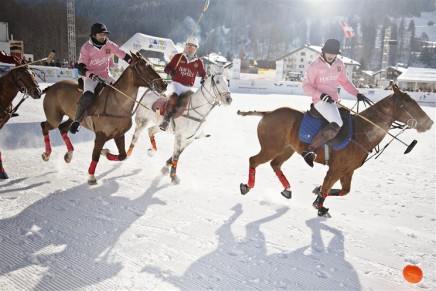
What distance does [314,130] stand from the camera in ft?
17.1

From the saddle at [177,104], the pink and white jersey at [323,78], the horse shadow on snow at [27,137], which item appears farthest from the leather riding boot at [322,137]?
the horse shadow on snow at [27,137]

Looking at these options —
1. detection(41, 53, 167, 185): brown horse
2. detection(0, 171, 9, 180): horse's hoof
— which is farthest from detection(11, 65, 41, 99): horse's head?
detection(0, 171, 9, 180): horse's hoof

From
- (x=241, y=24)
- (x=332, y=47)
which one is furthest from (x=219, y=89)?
(x=241, y=24)

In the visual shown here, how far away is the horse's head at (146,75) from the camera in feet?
18.3

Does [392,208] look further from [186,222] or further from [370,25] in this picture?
[370,25]

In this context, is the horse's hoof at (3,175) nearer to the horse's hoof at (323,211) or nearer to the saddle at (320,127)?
the saddle at (320,127)

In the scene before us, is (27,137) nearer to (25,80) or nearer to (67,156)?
(25,80)

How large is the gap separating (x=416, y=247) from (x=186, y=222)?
9.75 feet

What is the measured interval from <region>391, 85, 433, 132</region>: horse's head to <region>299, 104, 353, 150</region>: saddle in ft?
2.27

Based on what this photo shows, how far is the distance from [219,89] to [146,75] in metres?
1.48

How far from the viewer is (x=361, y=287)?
3.42 m

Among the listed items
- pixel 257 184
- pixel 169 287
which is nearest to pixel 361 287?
pixel 169 287

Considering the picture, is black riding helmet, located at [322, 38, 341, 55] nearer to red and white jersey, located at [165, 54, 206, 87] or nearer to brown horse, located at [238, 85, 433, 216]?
brown horse, located at [238, 85, 433, 216]

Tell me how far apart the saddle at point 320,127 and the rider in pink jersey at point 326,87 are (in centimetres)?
8
